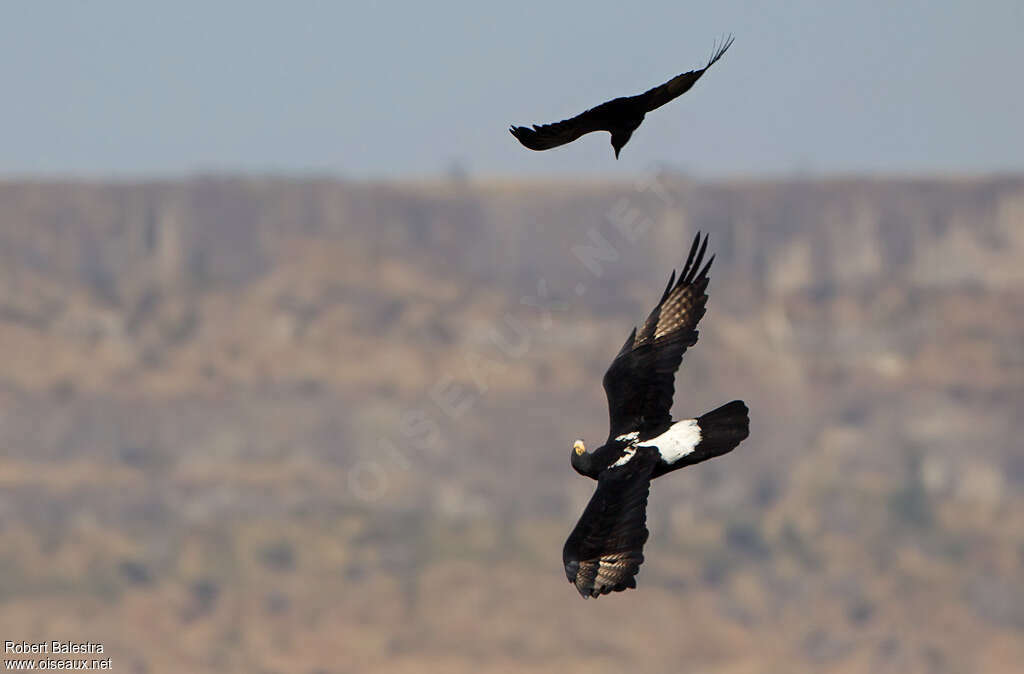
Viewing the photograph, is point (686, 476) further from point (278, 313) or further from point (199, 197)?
point (199, 197)

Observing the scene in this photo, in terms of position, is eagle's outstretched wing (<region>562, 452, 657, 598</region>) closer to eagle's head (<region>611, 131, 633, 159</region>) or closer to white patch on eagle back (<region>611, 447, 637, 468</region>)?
white patch on eagle back (<region>611, 447, 637, 468</region>)

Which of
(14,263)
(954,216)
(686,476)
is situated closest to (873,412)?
(686,476)

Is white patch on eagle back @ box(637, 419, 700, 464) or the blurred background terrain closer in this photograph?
white patch on eagle back @ box(637, 419, 700, 464)

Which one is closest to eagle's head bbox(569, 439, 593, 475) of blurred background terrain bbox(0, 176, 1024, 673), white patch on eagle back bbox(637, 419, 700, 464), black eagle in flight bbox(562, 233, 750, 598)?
black eagle in flight bbox(562, 233, 750, 598)

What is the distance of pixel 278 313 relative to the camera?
13675 centimetres

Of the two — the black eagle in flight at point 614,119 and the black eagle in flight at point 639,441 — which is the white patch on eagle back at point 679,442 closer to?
the black eagle in flight at point 639,441

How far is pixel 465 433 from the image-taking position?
5059 inches

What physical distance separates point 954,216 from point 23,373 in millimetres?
67652

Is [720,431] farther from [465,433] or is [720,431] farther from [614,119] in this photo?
[465,433]

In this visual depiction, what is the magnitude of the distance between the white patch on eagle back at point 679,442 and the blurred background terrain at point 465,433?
8842cm

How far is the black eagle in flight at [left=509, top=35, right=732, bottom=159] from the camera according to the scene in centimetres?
1595

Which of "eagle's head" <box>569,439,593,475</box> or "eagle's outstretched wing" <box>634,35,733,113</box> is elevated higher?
"eagle's outstretched wing" <box>634,35,733,113</box>

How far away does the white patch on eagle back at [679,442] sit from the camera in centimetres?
1784

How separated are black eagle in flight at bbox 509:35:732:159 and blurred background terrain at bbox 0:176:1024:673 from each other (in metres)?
90.3
